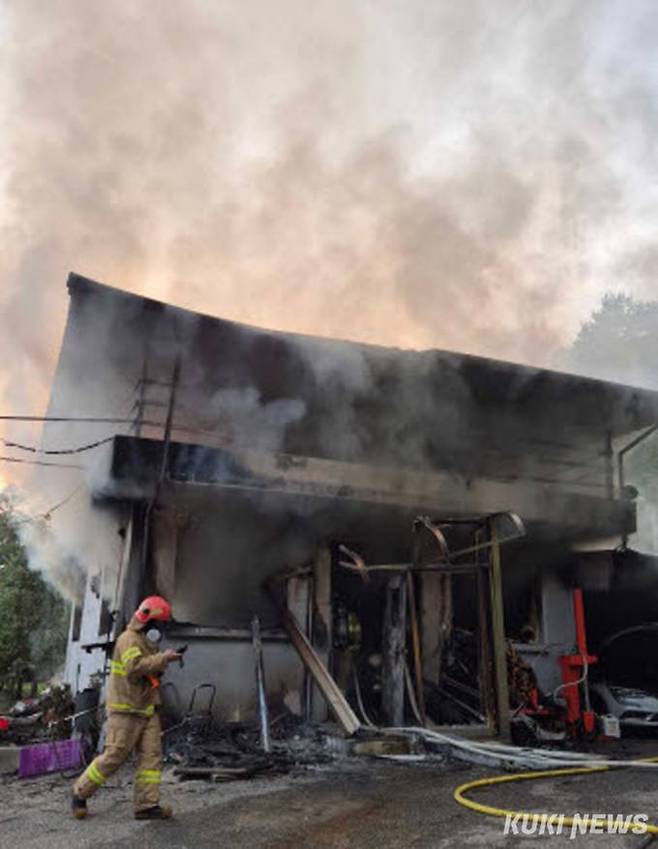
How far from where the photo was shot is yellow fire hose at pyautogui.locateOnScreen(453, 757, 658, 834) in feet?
13.8

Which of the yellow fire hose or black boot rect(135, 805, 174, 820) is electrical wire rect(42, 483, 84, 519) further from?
the yellow fire hose

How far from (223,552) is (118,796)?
4436 mm

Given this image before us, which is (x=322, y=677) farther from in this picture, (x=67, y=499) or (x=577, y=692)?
(x=67, y=499)

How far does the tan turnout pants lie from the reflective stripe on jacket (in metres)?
0.06

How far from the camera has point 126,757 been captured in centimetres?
474

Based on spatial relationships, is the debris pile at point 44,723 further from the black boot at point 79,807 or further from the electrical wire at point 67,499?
the black boot at point 79,807

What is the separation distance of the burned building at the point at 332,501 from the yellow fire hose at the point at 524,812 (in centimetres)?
142

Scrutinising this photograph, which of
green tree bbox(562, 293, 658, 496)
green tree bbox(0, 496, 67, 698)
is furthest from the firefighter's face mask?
green tree bbox(562, 293, 658, 496)

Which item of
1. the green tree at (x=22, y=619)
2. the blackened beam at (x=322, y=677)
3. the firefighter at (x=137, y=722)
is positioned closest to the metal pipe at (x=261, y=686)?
the blackened beam at (x=322, y=677)

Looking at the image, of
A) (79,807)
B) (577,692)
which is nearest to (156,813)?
(79,807)

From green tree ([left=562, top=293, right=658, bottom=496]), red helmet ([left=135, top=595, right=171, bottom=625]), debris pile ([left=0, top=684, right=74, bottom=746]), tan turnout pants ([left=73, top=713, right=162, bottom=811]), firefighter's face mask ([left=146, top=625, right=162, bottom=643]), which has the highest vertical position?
green tree ([left=562, top=293, right=658, bottom=496])

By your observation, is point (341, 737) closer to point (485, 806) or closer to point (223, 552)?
point (485, 806)

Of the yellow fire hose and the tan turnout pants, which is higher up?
the tan turnout pants

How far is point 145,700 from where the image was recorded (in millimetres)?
4980
